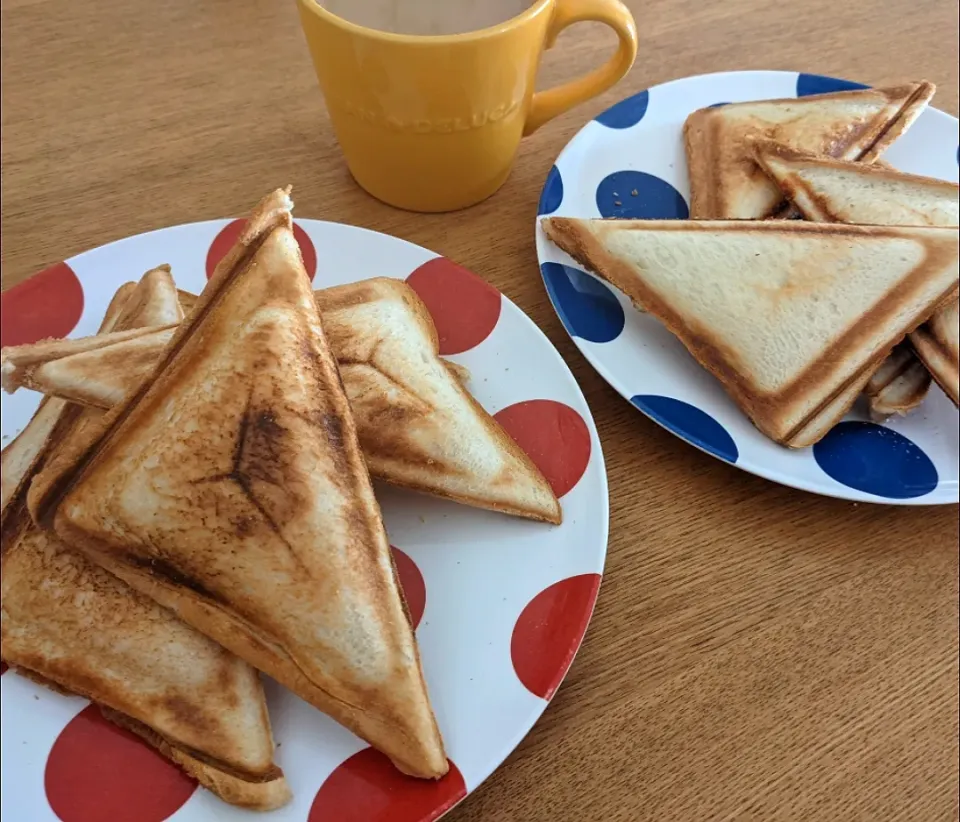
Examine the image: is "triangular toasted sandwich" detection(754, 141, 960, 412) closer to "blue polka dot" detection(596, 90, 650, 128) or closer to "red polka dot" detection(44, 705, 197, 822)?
"blue polka dot" detection(596, 90, 650, 128)

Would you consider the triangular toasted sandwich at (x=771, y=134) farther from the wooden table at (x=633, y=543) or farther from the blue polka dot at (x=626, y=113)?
the wooden table at (x=633, y=543)

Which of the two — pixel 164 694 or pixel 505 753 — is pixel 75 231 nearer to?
pixel 164 694

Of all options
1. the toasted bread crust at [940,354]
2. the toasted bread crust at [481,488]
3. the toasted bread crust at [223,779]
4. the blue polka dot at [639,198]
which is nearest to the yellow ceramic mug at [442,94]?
the blue polka dot at [639,198]

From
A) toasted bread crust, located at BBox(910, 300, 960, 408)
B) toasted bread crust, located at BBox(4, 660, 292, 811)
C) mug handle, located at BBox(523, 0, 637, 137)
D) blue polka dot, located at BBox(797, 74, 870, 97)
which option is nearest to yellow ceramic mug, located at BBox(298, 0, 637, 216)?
mug handle, located at BBox(523, 0, 637, 137)

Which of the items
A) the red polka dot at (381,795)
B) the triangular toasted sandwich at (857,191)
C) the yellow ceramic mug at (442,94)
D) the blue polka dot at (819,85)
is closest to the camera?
the red polka dot at (381,795)

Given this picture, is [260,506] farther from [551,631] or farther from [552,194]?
[552,194]

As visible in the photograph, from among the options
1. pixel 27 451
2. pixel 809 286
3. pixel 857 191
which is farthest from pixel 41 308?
pixel 857 191

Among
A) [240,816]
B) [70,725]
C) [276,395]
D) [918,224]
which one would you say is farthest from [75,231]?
[918,224]
